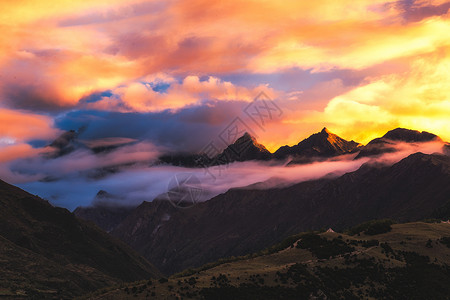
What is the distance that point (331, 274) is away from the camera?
148 metres

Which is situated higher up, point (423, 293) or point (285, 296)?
point (285, 296)

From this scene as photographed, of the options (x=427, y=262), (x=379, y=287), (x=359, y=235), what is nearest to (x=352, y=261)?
(x=379, y=287)

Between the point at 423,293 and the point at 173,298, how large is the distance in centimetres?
7411

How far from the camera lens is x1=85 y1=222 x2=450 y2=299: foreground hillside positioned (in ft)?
428

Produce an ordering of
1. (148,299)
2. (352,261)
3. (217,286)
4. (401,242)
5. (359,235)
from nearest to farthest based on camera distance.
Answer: (148,299), (217,286), (352,261), (401,242), (359,235)

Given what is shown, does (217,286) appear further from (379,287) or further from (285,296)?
(379,287)

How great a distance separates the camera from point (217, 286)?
132 m

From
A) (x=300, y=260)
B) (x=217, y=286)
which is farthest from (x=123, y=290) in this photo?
(x=300, y=260)

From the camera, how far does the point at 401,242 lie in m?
177

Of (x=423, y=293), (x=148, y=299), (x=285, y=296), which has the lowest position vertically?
(x=423, y=293)

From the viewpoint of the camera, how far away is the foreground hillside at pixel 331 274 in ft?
428

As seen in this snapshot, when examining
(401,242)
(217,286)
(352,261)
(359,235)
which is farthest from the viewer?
(359,235)

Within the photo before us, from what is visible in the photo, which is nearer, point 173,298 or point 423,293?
point 173,298

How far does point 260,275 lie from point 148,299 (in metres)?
35.6
